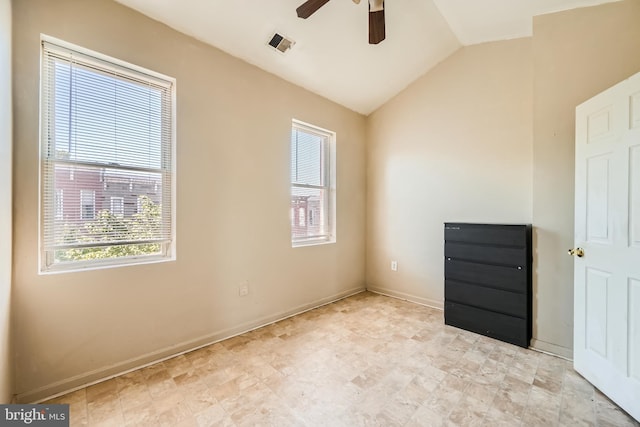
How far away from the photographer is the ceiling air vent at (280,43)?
2312mm

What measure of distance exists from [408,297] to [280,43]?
10.3ft

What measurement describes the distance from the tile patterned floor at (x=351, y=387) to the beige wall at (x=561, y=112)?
1.49ft

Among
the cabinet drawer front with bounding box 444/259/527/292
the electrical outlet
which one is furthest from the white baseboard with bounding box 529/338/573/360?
the electrical outlet

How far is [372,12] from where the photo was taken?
1.77 metres

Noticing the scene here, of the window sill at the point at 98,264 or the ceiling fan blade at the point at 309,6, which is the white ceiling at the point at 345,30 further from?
the window sill at the point at 98,264

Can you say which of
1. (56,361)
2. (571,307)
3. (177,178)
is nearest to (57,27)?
(177,178)

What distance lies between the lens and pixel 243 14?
2076mm

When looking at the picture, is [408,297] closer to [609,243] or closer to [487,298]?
[487,298]

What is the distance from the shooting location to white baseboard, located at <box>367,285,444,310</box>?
3137 millimetres

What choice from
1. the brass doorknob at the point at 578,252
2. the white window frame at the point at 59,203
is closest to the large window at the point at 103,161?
the white window frame at the point at 59,203

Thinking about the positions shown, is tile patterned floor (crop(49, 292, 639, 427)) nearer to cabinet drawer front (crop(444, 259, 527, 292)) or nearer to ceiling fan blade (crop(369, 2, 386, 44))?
A: cabinet drawer front (crop(444, 259, 527, 292))

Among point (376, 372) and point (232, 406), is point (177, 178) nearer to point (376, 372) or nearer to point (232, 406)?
point (232, 406)

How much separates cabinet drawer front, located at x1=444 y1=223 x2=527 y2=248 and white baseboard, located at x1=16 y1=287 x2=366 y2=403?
1.92 metres

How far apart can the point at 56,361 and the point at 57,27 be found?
2067 millimetres
